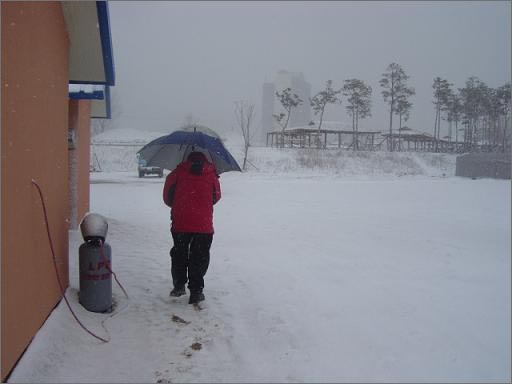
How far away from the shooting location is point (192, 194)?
477 centimetres

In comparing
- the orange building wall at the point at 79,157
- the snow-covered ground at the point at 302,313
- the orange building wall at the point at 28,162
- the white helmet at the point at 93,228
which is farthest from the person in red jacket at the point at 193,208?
the orange building wall at the point at 79,157

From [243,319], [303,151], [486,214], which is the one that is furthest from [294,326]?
[303,151]

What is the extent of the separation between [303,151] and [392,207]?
2815cm

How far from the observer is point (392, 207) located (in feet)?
50.5

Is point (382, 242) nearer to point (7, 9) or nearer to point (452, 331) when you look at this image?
point (452, 331)

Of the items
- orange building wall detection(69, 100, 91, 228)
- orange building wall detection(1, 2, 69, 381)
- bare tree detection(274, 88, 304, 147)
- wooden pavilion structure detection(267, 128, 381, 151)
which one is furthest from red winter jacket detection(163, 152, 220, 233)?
bare tree detection(274, 88, 304, 147)

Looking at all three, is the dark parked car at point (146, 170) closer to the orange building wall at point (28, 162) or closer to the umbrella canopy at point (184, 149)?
the umbrella canopy at point (184, 149)

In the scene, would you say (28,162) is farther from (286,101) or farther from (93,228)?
(286,101)

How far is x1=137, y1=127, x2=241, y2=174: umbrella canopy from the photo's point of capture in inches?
199

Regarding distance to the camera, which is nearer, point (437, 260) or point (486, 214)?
point (437, 260)

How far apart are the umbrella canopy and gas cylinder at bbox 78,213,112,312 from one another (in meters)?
1.01

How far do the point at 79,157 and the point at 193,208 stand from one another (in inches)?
226

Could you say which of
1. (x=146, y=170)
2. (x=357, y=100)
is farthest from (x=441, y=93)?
(x=146, y=170)

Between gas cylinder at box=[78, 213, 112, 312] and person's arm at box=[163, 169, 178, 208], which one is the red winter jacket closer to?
person's arm at box=[163, 169, 178, 208]
